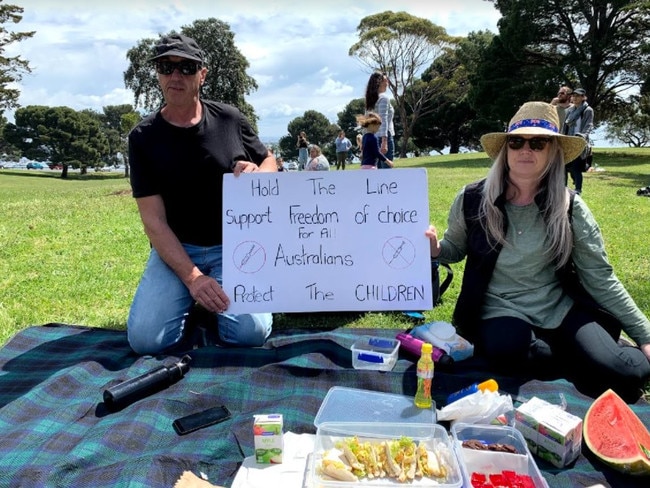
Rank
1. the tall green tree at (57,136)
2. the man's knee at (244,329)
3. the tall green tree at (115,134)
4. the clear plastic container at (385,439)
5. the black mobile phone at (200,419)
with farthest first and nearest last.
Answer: the tall green tree at (115,134)
the tall green tree at (57,136)
the man's knee at (244,329)
the black mobile phone at (200,419)
the clear plastic container at (385,439)

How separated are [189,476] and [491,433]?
128 cm

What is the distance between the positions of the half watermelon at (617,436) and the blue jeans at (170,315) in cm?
189

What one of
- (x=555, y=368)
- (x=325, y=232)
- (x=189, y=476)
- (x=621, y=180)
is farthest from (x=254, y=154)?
(x=621, y=180)

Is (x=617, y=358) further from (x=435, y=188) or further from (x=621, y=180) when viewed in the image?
(x=621, y=180)

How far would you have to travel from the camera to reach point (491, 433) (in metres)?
1.98

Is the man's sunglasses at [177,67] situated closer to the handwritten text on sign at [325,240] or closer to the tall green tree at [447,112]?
the handwritten text on sign at [325,240]

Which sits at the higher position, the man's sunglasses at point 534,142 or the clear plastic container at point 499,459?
the man's sunglasses at point 534,142

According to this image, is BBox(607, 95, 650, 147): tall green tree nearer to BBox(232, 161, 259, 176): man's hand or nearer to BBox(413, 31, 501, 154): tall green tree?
BBox(413, 31, 501, 154): tall green tree

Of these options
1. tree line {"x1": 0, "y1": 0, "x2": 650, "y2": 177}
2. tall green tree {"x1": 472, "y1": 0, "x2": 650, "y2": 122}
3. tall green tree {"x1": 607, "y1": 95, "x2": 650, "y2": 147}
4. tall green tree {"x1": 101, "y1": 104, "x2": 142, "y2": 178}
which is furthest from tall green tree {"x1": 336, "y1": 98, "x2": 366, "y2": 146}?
tall green tree {"x1": 472, "y1": 0, "x2": 650, "y2": 122}

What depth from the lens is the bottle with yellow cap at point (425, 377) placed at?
217 cm

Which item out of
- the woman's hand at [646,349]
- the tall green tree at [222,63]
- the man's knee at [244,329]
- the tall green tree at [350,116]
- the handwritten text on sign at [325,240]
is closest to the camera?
the woman's hand at [646,349]

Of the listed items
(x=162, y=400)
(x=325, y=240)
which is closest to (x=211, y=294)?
(x=162, y=400)

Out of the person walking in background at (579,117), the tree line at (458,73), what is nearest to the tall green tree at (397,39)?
the tree line at (458,73)

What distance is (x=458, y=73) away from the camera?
113 ft
